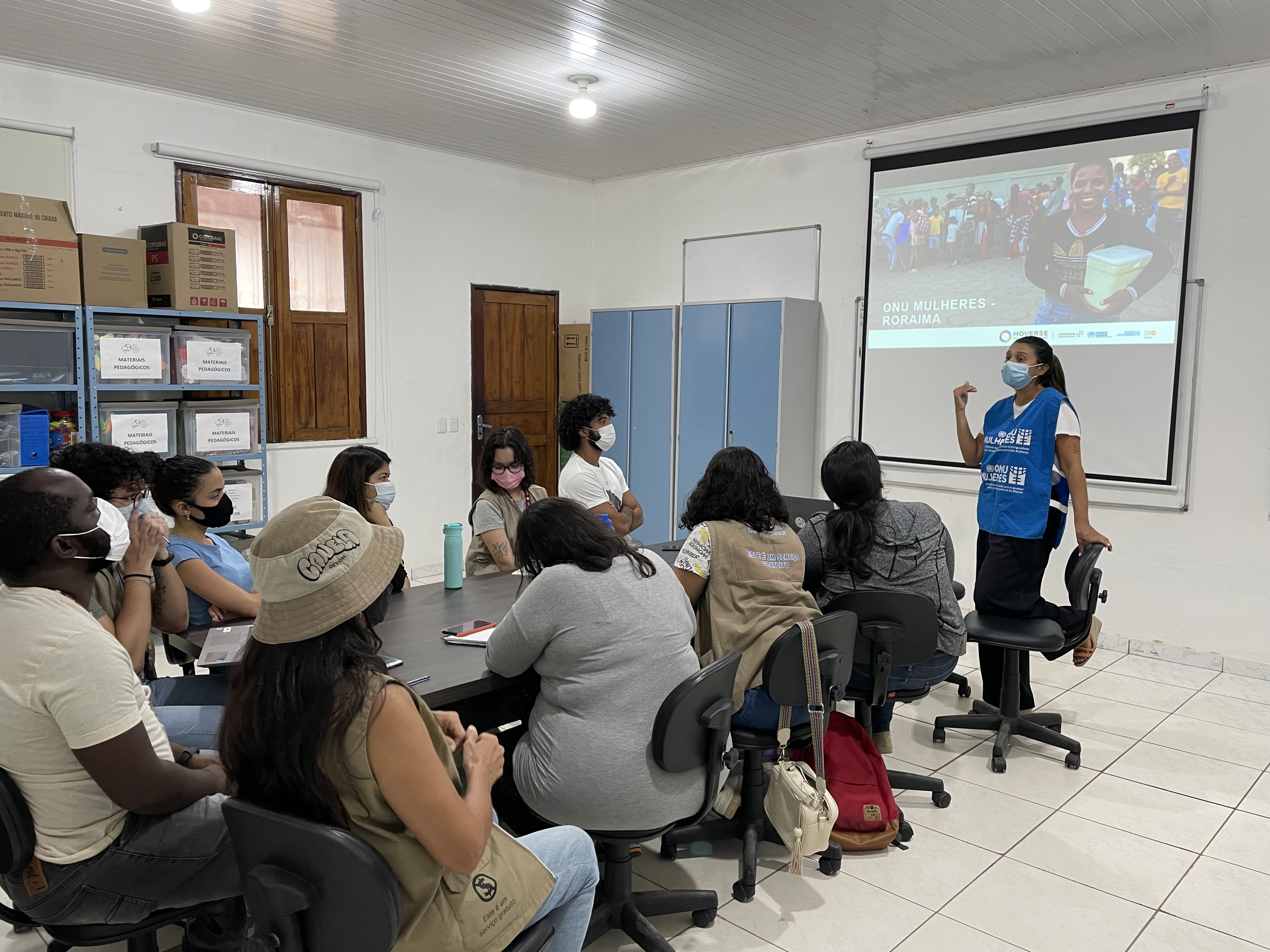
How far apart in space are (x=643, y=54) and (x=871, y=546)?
107 inches

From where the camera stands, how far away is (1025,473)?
369 cm

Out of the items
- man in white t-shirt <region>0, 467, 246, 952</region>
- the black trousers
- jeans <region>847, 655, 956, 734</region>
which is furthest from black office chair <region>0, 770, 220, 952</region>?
the black trousers

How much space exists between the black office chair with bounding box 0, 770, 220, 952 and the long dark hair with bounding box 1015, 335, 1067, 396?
3400 mm

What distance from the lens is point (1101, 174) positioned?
483 cm

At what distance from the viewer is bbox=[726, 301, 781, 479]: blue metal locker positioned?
572cm

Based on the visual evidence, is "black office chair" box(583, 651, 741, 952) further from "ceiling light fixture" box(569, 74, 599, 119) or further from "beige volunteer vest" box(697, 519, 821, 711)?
"ceiling light fixture" box(569, 74, 599, 119)

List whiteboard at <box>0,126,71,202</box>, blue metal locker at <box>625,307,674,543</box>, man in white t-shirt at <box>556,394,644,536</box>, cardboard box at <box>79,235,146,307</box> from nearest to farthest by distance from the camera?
man in white t-shirt at <box>556,394,644,536</box> → cardboard box at <box>79,235,146,307</box> → whiteboard at <box>0,126,71,202</box> → blue metal locker at <box>625,307,674,543</box>

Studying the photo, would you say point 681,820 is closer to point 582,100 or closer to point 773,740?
point 773,740

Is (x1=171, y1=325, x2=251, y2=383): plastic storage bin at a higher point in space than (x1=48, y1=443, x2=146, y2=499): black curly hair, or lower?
higher

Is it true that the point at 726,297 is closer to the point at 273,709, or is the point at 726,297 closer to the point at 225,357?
the point at 225,357

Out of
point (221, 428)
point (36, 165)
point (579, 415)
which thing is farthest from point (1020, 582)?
point (36, 165)

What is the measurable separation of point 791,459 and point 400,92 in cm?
312

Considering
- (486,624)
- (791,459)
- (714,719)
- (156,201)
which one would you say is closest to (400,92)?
(156,201)

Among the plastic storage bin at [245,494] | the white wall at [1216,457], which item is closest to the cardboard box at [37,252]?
the plastic storage bin at [245,494]
